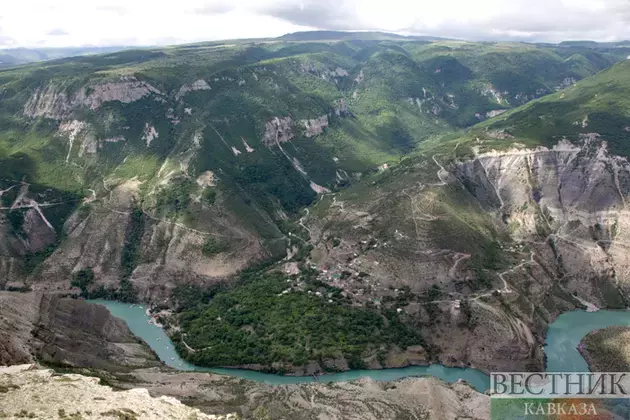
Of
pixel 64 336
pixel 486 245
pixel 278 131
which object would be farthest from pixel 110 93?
pixel 486 245

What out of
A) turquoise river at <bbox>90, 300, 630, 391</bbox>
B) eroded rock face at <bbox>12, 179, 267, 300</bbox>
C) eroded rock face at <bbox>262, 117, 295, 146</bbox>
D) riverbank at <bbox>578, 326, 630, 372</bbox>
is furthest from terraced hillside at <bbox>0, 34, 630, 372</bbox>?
riverbank at <bbox>578, 326, 630, 372</bbox>

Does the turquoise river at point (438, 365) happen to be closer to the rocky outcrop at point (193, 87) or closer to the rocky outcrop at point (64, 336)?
the rocky outcrop at point (64, 336)

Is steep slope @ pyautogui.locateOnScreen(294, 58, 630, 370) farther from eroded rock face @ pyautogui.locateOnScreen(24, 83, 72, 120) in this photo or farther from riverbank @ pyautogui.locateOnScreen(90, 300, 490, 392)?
eroded rock face @ pyautogui.locateOnScreen(24, 83, 72, 120)

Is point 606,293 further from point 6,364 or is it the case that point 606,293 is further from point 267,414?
point 6,364

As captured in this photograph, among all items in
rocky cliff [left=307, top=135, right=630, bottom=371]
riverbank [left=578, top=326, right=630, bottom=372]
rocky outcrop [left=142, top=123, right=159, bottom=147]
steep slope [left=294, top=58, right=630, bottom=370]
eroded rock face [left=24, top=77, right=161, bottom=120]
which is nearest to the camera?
riverbank [left=578, top=326, right=630, bottom=372]

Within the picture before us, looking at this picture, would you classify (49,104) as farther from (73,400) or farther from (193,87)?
(73,400)

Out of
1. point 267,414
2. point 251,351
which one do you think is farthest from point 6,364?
point 251,351

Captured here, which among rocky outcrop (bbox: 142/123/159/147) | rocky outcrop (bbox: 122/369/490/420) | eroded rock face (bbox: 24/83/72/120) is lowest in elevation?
rocky outcrop (bbox: 122/369/490/420)
